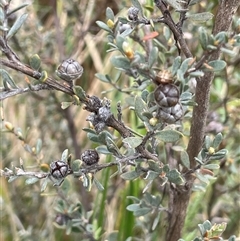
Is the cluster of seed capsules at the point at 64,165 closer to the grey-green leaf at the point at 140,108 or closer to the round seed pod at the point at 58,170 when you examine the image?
the round seed pod at the point at 58,170

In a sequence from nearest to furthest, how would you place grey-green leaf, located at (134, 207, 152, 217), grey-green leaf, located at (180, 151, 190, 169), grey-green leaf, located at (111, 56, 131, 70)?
grey-green leaf, located at (111, 56, 131, 70) → grey-green leaf, located at (180, 151, 190, 169) → grey-green leaf, located at (134, 207, 152, 217)

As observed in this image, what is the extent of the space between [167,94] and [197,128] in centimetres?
23

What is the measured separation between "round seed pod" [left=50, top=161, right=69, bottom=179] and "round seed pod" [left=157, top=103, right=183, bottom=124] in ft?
0.62

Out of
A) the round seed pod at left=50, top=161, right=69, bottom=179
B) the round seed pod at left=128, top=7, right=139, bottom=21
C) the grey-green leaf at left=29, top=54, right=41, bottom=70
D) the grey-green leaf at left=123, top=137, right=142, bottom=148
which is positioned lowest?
the round seed pod at left=50, top=161, right=69, bottom=179

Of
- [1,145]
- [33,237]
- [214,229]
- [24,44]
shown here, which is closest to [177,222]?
[214,229]

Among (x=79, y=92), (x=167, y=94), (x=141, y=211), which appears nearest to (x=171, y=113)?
(x=167, y=94)

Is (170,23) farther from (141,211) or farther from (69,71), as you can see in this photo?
(141,211)

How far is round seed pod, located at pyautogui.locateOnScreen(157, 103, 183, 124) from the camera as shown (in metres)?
0.52

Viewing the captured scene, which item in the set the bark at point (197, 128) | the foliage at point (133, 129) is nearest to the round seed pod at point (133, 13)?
the foliage at point (133, 129)

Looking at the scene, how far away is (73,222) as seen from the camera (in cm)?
95

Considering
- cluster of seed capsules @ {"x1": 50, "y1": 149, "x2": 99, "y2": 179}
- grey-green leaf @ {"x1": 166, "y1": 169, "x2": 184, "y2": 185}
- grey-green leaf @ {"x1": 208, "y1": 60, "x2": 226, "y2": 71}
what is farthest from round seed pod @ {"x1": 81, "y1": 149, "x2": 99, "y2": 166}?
grey-green leaf @ {"x1": 208, "y1": 60, "x2": 226, "y2": 71}

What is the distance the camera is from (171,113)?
521 millimetres

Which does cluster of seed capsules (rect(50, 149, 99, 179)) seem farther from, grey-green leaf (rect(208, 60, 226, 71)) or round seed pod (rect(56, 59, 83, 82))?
grey-green leaf (rect(208, 60, 226, 71))

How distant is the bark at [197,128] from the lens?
2.05 feet
